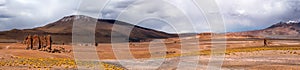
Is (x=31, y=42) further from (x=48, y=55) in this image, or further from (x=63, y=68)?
(x=63, y=68)

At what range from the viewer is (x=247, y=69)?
4150cm

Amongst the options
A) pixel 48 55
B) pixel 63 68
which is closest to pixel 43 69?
pixel 63 68

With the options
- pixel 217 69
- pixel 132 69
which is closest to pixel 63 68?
pixel 132 69

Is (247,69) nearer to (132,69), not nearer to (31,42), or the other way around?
(132,69)

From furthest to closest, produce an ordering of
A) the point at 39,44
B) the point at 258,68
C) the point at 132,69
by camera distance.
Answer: the point at 39,44, the point at 258,68, the point at 132,69

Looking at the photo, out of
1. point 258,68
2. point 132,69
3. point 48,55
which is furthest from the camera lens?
point 48,55

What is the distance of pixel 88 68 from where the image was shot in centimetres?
3766

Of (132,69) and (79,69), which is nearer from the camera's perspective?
(79,69)

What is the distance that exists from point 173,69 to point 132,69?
12.4 ft

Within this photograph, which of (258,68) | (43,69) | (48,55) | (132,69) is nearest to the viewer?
(43,69)

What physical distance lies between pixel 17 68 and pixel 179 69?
13688 millimetres

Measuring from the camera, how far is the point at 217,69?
38.2 meters

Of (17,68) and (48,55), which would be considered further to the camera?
(48,55)

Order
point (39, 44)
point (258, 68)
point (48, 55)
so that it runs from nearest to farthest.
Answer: point (258, 68), point (48, 55), point (39, 44)
